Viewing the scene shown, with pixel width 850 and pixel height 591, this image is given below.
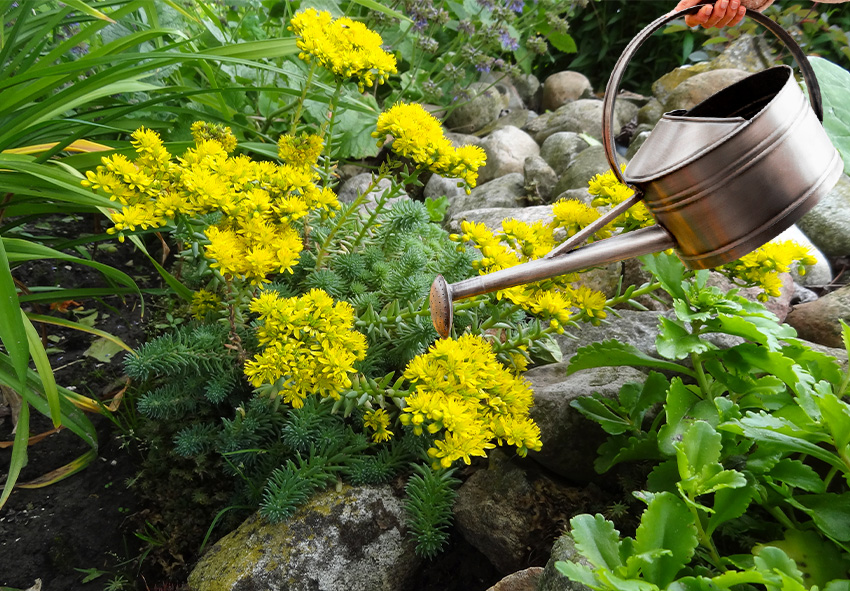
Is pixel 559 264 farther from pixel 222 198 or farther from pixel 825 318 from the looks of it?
pixel 825 318

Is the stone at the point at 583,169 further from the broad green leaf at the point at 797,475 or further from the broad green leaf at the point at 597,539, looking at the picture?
the broad green leaf at the point at 597,539

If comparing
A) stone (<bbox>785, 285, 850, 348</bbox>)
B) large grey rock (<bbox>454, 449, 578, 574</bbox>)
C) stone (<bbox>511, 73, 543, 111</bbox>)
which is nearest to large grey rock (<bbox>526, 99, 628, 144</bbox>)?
stone (<bbox>511, 73, 543, 111</bbox>)

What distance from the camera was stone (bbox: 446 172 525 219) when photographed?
9.21 feet

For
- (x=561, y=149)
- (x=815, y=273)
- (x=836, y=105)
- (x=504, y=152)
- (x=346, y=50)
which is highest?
(x=346, y=50)

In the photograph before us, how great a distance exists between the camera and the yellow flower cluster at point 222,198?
1.12 metres

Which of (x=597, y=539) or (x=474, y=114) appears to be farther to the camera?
(x=474, y=114)

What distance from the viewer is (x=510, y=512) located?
132cm

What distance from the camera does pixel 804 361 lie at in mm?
1160

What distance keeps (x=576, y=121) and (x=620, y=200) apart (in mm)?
2500

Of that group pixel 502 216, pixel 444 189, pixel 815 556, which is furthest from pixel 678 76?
pixel 815 556

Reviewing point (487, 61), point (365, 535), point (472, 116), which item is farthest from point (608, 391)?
point (472, 116)

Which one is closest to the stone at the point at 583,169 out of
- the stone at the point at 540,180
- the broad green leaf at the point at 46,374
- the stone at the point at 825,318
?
the stone at the point at 540,180

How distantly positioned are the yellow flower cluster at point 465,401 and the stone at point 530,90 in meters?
3.97

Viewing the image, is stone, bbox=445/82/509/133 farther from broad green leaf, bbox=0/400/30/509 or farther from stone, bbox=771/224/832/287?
broad green leaf, bbox=0/400/30/509
